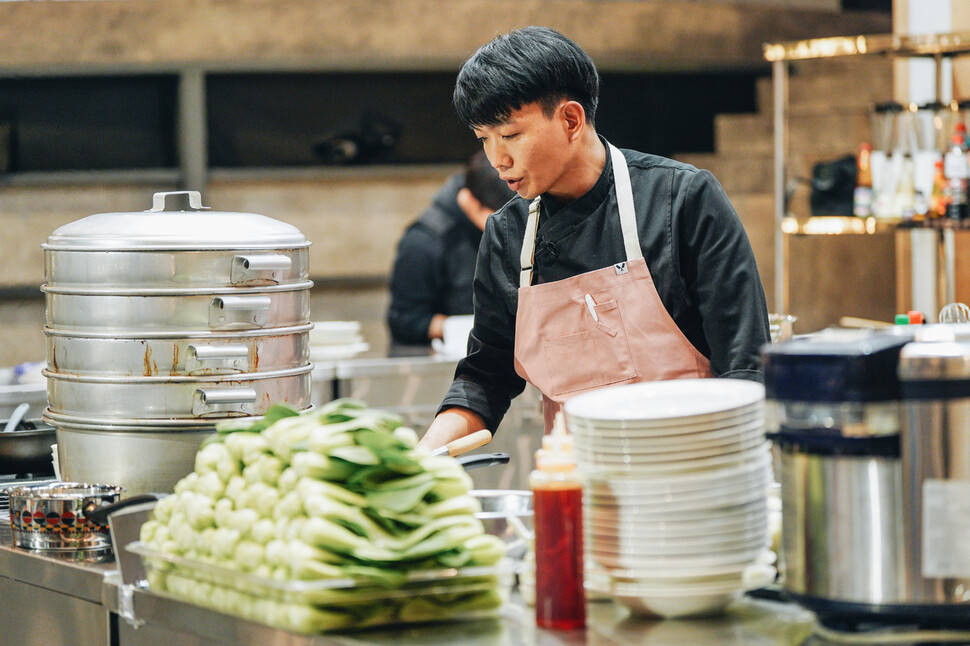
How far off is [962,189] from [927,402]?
12.6ft

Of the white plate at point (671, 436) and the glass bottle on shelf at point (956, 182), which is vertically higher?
Result: the glass bottle on shelf at point (956, 182)

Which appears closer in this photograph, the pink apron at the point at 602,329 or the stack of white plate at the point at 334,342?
the pink apron at the point at 602,329

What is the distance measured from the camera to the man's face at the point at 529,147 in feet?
7.30

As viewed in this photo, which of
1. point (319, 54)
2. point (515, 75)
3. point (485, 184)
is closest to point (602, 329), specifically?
point (515, 75)

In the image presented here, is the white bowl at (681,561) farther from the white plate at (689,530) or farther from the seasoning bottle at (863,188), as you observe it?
the seasoning bottle at (863,188)

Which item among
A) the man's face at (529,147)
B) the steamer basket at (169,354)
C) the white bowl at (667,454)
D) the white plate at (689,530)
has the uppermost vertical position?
the man's face at (529,147)

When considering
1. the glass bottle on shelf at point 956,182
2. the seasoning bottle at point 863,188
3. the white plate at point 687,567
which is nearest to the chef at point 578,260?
the white plate at point 687,567

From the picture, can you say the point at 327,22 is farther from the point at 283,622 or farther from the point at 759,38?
the point at 283,622

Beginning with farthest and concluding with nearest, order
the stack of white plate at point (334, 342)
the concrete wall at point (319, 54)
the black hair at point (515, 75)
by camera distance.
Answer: the concrete wall at point (319, 54), the stack of white plate at point (334, 342), the black hair at point (515, 75)

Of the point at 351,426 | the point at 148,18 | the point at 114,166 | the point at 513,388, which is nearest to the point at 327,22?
the point at 148,18

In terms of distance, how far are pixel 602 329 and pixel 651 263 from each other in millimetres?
152

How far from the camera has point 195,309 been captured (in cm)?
199

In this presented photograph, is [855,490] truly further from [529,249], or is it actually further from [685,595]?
[529,249]

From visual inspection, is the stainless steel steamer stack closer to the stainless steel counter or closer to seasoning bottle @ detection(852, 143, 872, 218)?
the stainless steel counter
